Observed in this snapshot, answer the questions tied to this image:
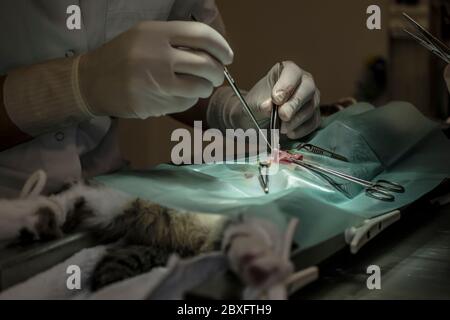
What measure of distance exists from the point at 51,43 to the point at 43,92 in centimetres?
20

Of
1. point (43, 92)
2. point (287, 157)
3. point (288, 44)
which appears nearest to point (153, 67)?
point (43, 92)

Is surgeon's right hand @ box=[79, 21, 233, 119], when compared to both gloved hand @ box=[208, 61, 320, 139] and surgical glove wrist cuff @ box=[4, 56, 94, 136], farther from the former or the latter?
gloved hand @ box=[208, 61, 320, 139]

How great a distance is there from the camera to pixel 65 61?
4.31ft

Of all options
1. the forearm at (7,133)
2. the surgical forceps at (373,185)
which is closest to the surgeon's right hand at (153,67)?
the forearm at (7,133)

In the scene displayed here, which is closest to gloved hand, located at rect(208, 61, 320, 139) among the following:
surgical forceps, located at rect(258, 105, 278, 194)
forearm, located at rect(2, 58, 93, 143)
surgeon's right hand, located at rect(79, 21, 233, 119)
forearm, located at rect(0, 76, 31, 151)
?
surgical forceps, located at rect(258, 105, 278, 194)

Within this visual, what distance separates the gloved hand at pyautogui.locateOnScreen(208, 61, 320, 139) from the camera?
4.90ft

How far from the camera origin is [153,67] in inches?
48.1

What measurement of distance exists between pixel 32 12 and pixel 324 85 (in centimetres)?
100

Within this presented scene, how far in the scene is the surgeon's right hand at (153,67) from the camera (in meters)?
1.21

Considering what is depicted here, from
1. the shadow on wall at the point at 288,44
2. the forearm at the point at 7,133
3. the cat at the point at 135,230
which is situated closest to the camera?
the cat at the point at 135,230

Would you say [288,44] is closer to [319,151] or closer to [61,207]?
[319,151]

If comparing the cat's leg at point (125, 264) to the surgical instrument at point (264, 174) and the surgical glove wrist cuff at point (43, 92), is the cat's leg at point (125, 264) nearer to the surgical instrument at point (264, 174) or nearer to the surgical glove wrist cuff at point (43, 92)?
the surgical instrument at point (264, 174)

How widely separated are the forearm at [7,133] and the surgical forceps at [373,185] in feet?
1.96
